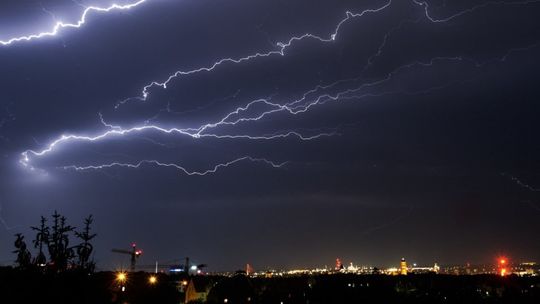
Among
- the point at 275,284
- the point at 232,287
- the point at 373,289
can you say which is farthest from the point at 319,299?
the point at 275,284

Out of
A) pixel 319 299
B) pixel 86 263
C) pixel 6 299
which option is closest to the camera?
pixel 6 299

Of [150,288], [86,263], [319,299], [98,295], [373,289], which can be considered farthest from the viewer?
[373,289]

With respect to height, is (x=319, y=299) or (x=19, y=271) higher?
(x=19, y=271)

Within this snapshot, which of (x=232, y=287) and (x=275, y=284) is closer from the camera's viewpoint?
(x=232, y=287)

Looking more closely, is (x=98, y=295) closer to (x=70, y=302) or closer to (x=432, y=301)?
(x=70, y=302)

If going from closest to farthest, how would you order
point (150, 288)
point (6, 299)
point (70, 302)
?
point (6, 299)
point (70, 302)
point (150, 288)

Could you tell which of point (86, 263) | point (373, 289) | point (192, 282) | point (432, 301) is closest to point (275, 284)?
point (192, 282)

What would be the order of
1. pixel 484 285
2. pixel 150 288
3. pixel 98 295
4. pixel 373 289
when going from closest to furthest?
1. pixel 98 295
2. pixel 150 288
3. pixel 373 289
4. pixel 484 285

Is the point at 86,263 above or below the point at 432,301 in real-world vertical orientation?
above

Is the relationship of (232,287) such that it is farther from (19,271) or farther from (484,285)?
(19,271)
